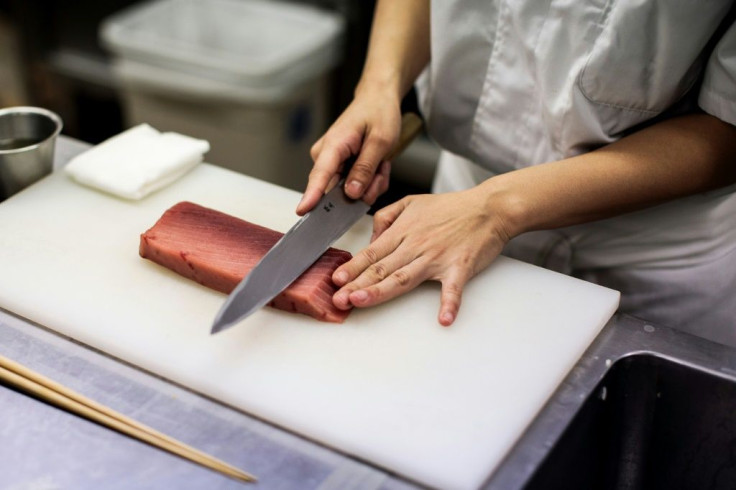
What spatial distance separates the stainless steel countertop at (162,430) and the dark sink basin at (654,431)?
0.10 ft

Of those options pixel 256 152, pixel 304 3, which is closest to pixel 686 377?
pixel 256 152

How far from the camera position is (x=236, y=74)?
2467 mm

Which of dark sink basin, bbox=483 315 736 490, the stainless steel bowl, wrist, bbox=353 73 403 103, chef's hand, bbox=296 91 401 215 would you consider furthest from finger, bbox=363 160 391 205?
the stainless steel bowl

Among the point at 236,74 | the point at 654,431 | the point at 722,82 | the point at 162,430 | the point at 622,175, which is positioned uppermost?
the point at 722,82

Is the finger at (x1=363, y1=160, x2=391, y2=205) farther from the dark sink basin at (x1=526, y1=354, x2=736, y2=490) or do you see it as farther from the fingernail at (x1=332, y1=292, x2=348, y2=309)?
the dark sink basin at (x1=526, y1=354, x2=736, y2=490)

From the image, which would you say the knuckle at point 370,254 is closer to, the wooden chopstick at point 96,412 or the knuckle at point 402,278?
the knuckle at point 402,278

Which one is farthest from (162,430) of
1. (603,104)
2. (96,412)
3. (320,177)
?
(603,104)

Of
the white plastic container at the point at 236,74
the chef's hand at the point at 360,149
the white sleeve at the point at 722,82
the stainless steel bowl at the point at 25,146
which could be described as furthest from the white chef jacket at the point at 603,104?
the white plastic container at the point at 236,74

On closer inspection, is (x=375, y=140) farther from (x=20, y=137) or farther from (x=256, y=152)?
(x=256, y=152)

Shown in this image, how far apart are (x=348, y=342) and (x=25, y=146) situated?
2.23 ft

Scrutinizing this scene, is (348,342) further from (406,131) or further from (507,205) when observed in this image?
(406,131)

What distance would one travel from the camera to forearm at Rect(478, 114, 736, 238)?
1140mm

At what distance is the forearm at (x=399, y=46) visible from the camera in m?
1.39

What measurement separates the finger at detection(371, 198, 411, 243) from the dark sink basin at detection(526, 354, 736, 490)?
365 mm
